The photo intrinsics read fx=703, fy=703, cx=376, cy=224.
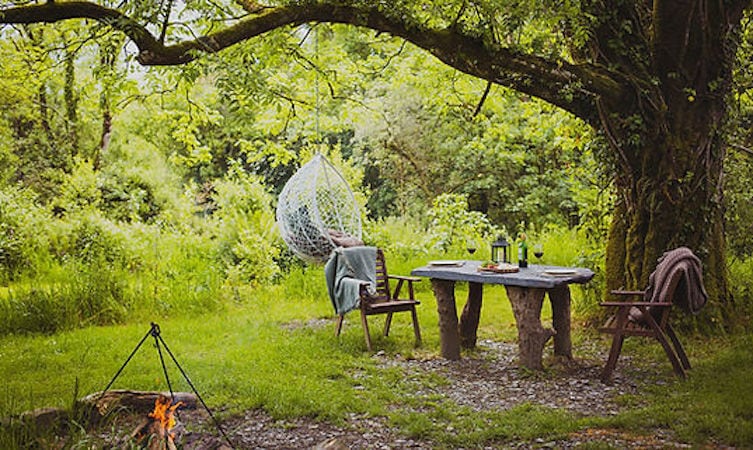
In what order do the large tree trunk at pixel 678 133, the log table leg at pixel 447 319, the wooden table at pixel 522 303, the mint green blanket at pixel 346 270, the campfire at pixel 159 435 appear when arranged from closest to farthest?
the campfire at pixel 159 435
the wooden table at pixel 522 303
the log table leg at pixel 447 319
the large tree trunk at pixel 678 133
the mint green blanket at pixel 346 270

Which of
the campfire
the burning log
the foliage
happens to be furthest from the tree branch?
the foliage

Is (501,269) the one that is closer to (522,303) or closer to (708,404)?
(522,303)

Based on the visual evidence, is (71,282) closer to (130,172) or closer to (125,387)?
(125,387)

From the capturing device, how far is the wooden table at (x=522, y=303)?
5.04m

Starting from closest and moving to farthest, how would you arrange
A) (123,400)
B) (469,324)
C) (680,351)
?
(123,400) < (680,351) < (469,324)

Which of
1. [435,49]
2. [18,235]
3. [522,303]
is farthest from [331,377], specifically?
[18,235]

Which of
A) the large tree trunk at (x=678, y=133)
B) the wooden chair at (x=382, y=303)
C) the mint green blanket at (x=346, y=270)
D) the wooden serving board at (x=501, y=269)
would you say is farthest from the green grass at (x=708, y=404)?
the mint green blanket at (x=346, y=270)

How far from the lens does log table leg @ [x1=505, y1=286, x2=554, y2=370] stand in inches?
199

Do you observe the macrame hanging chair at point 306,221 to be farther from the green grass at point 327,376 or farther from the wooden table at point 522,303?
the wooden table at point 522,303

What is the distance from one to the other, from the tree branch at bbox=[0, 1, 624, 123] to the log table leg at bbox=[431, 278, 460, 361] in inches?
68.9

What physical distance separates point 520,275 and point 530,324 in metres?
0.36

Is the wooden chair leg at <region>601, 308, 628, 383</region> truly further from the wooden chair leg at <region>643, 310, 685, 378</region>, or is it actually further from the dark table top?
the dark table top

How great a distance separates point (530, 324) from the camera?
5.09 metres

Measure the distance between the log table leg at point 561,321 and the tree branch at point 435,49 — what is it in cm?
162
